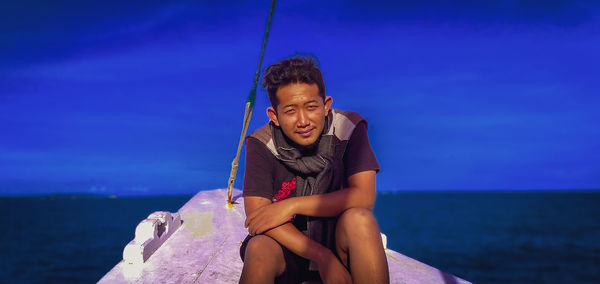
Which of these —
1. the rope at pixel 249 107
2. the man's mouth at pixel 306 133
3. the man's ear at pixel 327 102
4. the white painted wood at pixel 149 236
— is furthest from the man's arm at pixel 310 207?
the rope at pixel 249 107

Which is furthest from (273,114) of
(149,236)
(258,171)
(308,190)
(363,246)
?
(149,236)

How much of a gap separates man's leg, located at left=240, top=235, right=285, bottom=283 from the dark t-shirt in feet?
1.05

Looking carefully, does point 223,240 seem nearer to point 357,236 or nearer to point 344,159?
point 344,159

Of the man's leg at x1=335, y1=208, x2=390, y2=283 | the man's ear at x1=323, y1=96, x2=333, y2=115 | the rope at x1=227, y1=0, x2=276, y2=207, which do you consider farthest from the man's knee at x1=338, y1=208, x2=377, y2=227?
the rope at x1=227, y1=0, x2=276, y2=207

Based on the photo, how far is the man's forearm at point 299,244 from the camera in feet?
5.24

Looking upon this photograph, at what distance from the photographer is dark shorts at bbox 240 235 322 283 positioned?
1715mm

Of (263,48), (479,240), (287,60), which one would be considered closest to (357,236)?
(287,60)

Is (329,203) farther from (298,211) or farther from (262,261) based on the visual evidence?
(262,261)

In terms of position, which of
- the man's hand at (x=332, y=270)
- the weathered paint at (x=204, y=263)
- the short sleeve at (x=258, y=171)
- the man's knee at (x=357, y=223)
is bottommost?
the weathered paint at (x=204, y=263)

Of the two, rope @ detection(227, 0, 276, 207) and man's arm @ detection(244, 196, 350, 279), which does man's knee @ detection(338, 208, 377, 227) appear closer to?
man's arm @ detection(244, 196, 350, 279)

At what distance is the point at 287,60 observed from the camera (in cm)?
212

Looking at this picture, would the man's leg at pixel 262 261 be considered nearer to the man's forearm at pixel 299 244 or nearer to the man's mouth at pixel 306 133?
the man's forearm at pixel 299 244

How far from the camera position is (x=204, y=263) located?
246 centimetres

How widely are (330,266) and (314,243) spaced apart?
14 centimetres
